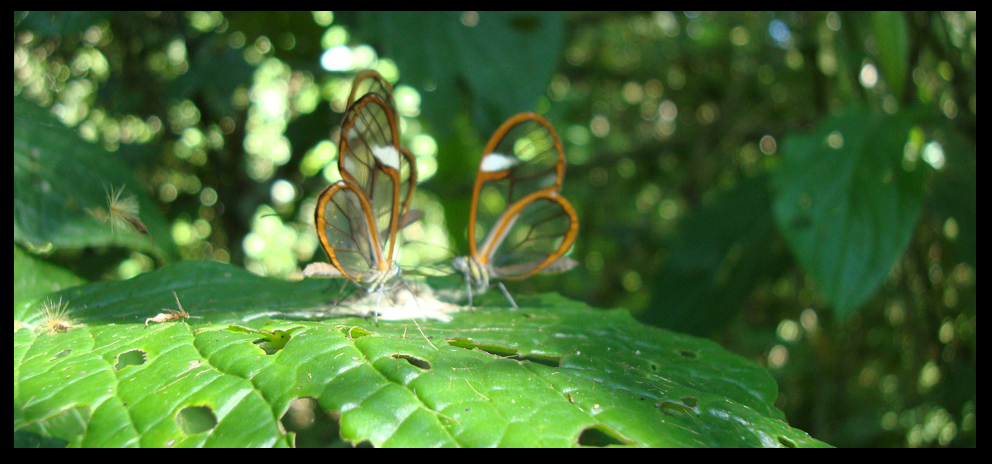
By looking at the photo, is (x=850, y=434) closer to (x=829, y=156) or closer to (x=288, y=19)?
(x=829, y=156)

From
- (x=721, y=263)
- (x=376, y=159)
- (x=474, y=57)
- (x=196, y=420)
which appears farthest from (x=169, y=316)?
(x=721, y=263)

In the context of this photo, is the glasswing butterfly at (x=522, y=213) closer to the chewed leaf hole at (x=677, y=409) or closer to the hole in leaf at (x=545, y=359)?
the hole in leaf at (x=545, y=359)

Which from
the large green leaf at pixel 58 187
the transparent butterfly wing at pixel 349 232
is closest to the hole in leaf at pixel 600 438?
the transparent butterfly wing at pixel 349 232

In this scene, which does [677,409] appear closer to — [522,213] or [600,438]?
[600,438]

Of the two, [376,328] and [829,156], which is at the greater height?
[829,156]

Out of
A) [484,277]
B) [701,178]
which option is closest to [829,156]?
[484,277]
